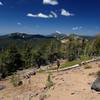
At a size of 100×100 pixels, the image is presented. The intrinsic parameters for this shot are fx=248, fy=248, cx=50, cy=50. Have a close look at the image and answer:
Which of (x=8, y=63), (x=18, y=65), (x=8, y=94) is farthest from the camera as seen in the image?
(x=18, y=65)

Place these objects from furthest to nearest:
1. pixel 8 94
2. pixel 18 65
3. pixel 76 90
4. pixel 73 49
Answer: pixel 73 49 < pixel 18 65 < pixel 8 94 < pixel 76 90

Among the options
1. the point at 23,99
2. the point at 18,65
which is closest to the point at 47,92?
the point at 23,99

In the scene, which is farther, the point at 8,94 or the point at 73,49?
the point at 73,49

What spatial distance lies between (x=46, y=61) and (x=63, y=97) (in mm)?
101585

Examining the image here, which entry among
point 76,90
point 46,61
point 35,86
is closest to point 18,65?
point 46,61

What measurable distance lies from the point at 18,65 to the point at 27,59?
24.8 feet

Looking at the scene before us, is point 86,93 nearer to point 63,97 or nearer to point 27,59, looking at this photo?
point 63,97

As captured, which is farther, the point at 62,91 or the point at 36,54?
the point at 36,54

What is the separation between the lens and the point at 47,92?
25.3 meters

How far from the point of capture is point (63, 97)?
23.0 m

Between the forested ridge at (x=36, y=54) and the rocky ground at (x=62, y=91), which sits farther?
the forested ridge at (x=36, y=54)

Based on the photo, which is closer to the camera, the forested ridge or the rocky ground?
the rocky ground

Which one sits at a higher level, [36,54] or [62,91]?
[36,54]

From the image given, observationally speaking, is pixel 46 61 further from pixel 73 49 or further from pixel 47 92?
pixel 47 92
